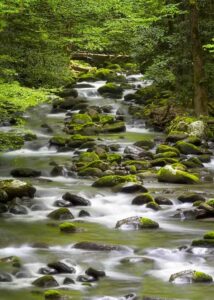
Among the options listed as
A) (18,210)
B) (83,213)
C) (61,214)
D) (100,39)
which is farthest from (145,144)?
(61,214)

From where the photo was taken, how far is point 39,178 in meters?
15.9

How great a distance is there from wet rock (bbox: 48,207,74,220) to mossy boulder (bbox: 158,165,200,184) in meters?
3.91

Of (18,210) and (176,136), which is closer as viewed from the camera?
(18,210)

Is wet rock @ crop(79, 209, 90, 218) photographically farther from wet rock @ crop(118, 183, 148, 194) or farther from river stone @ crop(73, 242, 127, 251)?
river stone @ crop(73, 242, 127, 251)

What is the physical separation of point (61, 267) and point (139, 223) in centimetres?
278

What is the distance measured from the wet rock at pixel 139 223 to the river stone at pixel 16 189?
2809mm

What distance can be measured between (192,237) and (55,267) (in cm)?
288

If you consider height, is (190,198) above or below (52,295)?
above

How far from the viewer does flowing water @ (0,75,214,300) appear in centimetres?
803

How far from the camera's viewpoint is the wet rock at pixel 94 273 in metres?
8.56

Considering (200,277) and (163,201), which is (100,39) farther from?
(200,277)

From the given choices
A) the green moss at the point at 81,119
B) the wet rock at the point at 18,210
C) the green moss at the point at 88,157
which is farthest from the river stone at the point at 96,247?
the green moss at the point at 81,119

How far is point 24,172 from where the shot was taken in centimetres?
1625

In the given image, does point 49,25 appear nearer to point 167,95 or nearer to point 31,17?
point 31,17
